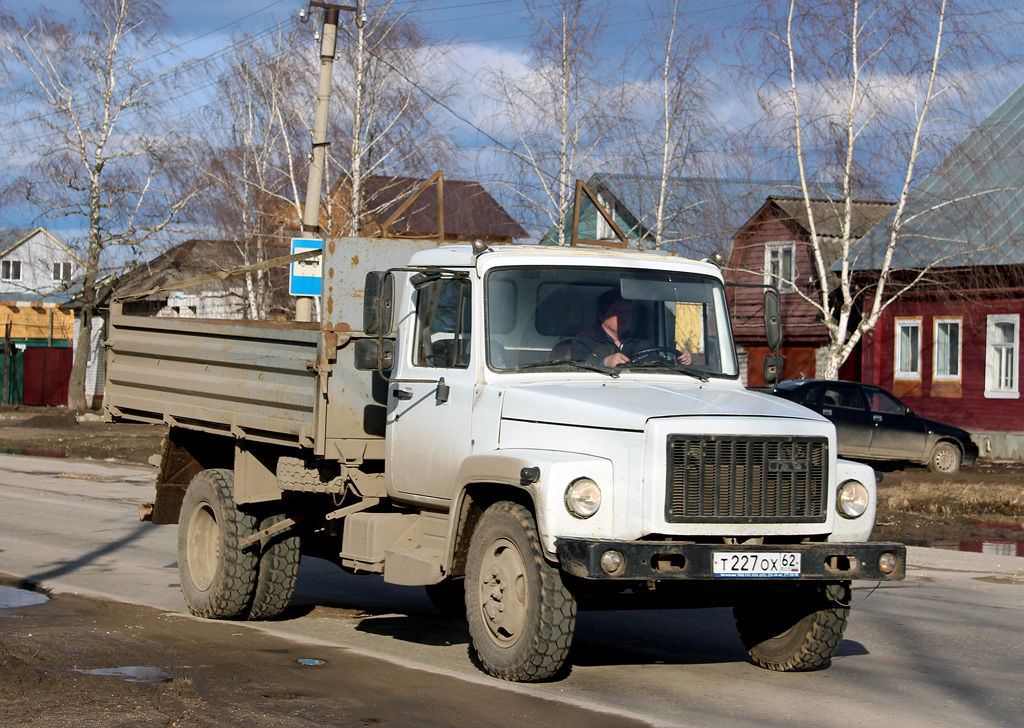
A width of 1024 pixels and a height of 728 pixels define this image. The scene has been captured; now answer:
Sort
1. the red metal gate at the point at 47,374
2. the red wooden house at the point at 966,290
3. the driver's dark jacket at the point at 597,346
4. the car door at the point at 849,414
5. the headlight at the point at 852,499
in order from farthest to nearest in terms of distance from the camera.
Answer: the red metal gate at the point at 47,374, the red wooden house at the point at 966,290, the car door at the point at 849,414, the driver's dark jacket at the point at 597,346, the headlight at the point at 852,499

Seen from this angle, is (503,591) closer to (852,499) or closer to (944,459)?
(852,499)

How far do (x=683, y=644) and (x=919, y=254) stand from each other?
23175mm

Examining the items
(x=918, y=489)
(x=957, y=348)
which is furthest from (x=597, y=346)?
(x=957, y=348)

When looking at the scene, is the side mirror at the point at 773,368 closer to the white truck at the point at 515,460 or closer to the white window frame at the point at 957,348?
the white truck at the point at 515,460

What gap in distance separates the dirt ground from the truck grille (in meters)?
4.84

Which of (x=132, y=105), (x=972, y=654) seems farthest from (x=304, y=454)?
→ (x=132, y=105)

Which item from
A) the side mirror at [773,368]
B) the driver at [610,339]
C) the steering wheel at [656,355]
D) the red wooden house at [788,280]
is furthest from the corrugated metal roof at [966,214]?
the driver at [610,339]

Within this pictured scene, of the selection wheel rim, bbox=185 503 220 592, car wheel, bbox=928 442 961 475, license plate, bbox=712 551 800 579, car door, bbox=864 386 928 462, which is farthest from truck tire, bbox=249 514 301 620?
car wheel, bbox=928 442 961 475

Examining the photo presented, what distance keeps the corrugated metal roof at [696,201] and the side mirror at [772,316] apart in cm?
2054

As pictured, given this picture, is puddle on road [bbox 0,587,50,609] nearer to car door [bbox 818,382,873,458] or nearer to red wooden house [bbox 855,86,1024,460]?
car door [bbox 818,382,873,458]

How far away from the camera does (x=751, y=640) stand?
724cm

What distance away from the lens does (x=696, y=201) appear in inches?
1112

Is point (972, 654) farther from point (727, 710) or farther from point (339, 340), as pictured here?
point (339, 340)

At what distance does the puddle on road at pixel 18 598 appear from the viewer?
8.90 meters
